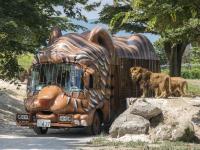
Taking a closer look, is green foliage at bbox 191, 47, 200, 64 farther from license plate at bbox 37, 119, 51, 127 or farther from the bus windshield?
license plate at bbox 37, 119, 51, 127

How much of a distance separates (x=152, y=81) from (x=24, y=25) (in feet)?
14.3

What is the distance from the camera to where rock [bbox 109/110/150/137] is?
52.6 ft

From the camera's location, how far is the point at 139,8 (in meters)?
14.2

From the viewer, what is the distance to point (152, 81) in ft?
59.3

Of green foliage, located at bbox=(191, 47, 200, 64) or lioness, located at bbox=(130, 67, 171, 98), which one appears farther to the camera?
green foliage, located at bbox=(191, 47, 200, 64)

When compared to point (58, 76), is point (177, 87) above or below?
below

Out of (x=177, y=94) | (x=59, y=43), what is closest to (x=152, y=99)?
(x=177, y=94)

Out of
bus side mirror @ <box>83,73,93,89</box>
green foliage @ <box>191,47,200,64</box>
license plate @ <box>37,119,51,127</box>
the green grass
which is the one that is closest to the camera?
license plate @ <box>37,119,51,127</box>

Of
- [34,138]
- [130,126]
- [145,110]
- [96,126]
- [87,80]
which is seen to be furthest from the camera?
[96,126]

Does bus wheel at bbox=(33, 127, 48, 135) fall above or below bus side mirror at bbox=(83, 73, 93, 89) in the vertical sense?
below

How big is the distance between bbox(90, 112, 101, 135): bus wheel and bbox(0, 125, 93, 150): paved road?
0.27 meters

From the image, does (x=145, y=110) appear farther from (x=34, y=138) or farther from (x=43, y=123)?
(x=34, y=138)

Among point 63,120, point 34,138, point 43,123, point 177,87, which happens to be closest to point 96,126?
point 63,120

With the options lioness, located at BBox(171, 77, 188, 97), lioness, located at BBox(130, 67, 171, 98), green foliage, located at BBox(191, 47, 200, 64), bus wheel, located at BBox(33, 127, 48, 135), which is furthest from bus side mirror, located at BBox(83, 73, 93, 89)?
green foliage, located at BBox(191, 47, 200, 64)
